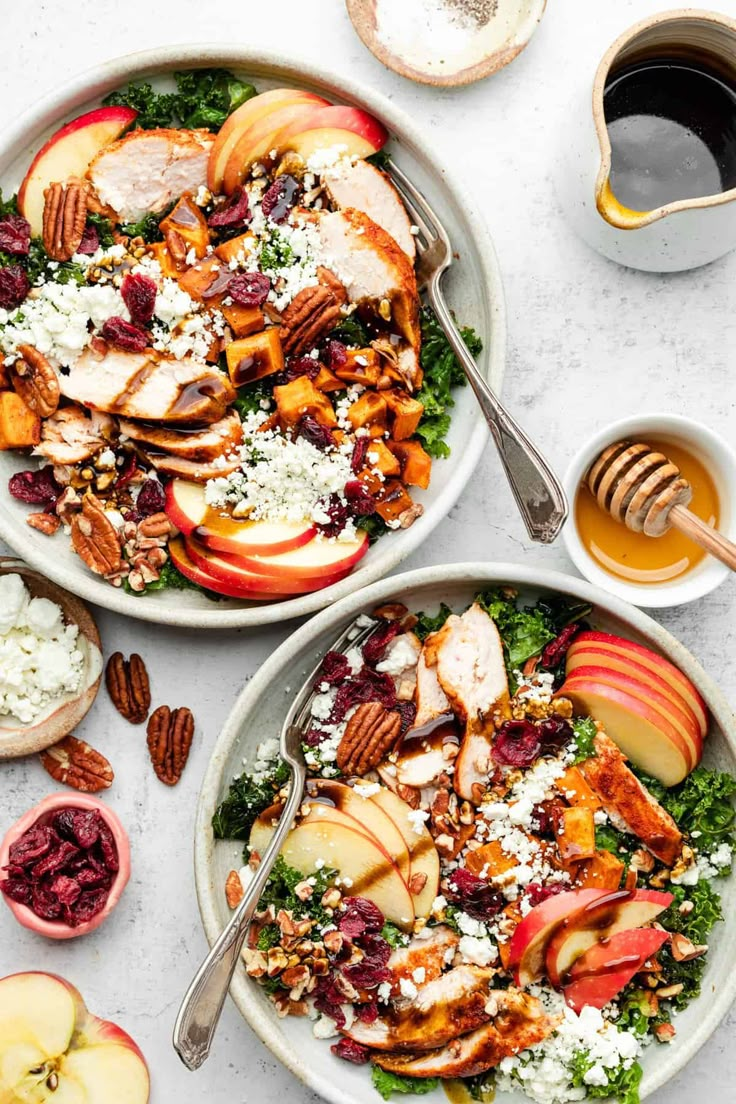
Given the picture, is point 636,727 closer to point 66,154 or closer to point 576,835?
point 576,835

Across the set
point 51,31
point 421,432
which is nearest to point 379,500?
point 421,432

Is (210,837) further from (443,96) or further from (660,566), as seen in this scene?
(443,96)

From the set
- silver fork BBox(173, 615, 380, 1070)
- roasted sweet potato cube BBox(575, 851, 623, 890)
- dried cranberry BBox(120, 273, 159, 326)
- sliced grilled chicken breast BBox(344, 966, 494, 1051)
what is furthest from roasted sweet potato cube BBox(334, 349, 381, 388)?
sliced grilled chicken breast BBox(344, 966, 494, 1051)

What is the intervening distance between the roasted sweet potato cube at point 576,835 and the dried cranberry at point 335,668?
621 mm

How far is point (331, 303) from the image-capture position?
8.73 ft

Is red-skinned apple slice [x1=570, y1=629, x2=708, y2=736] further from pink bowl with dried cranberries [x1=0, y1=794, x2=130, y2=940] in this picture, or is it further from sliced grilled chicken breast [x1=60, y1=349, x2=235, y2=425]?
pink bowl with dried cranberries [x1=0, y1=794, x2=130, y2=940]

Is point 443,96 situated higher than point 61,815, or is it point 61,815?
point 443,96

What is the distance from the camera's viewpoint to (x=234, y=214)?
106 inches

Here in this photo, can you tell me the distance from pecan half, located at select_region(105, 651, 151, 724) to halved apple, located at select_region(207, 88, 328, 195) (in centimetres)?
126

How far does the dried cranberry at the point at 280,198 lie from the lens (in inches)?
106

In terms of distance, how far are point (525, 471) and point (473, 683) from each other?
1.72 feet

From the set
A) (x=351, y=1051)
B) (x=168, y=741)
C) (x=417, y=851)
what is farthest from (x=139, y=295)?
(x=351, y=1051)

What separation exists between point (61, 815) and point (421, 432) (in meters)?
1.34

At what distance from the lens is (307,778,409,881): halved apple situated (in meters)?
2.56
